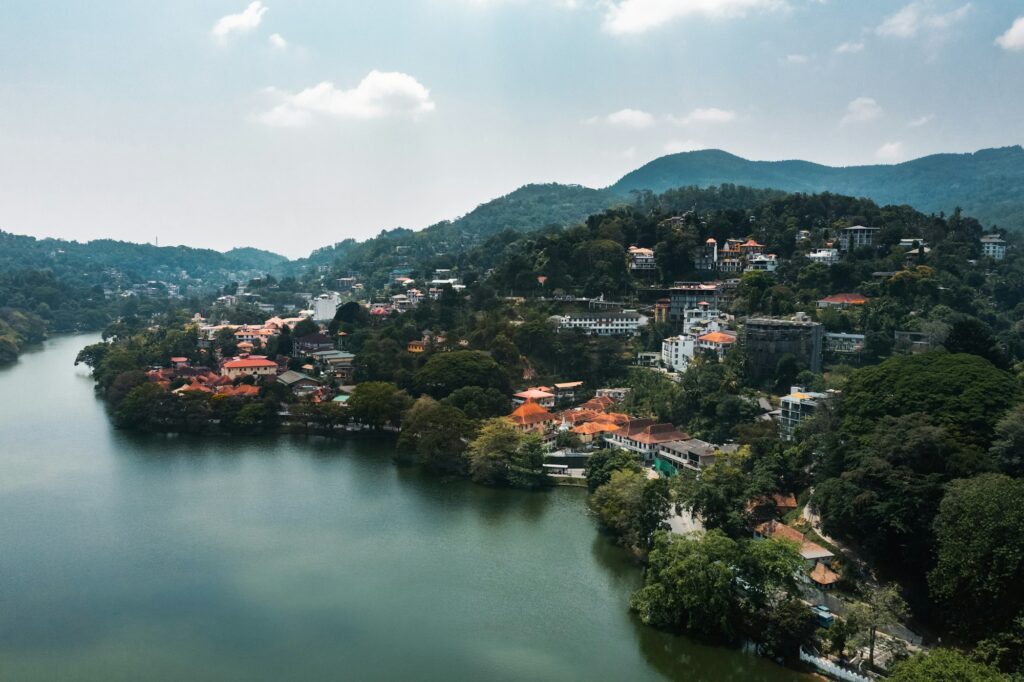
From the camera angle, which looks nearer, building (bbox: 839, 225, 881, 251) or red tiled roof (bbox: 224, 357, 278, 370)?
red tiled roof (bbox: 224, 357, 278, 370)

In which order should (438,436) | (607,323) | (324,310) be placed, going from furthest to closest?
(324,310) < (607,323) < (438,436)

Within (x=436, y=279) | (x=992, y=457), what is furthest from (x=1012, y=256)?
(x=436, y=279)

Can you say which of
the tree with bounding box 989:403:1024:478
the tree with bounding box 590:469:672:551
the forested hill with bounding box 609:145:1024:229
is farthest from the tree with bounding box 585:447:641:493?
the forested hill with bounding box 609:145:1024:229

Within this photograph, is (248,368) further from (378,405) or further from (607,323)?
(607,323)

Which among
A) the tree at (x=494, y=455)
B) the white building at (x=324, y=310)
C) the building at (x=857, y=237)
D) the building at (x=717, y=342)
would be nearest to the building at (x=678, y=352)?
the building at (x=717, y=342)

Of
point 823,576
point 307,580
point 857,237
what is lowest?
point 307,580

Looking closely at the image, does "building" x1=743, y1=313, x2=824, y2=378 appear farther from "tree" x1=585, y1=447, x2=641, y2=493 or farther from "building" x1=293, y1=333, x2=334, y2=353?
→ "building" x1=293, y1=333, x2=334, y2=353

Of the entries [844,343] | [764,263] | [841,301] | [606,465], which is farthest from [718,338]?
[764,263]
